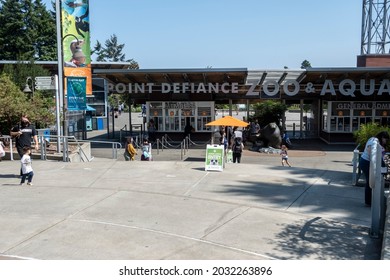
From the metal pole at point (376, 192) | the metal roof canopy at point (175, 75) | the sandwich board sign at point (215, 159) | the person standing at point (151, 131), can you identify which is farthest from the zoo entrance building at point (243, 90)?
the metal pole at point (376, 192)

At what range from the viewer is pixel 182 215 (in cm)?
808

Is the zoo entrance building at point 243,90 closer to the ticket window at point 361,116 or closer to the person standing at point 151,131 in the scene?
the ticket window at point 361,116

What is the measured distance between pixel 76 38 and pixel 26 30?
44.7 meters

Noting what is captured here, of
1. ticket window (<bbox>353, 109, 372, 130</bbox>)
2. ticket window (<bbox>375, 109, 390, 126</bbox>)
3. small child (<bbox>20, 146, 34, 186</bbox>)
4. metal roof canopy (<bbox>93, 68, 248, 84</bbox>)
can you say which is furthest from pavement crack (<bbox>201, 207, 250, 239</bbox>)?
ticket window (<bbox>375, 109, 390, 126</bbox>)

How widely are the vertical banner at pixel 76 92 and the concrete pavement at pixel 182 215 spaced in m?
3.27

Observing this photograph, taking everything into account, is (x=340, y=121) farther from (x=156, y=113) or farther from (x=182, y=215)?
(x=182, y=215)

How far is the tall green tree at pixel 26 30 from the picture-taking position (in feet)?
211

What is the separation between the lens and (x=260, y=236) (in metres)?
6.93

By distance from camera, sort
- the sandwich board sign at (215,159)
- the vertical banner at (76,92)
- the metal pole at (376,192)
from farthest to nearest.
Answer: the vertical banner at (76,92)
the sandwich board sign at (215,159)
the metal pole at (376,192)

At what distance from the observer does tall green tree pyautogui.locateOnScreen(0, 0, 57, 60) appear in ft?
211

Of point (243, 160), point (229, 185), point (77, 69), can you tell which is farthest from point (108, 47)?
point (229, 185)

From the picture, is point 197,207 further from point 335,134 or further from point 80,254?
point 335,134
